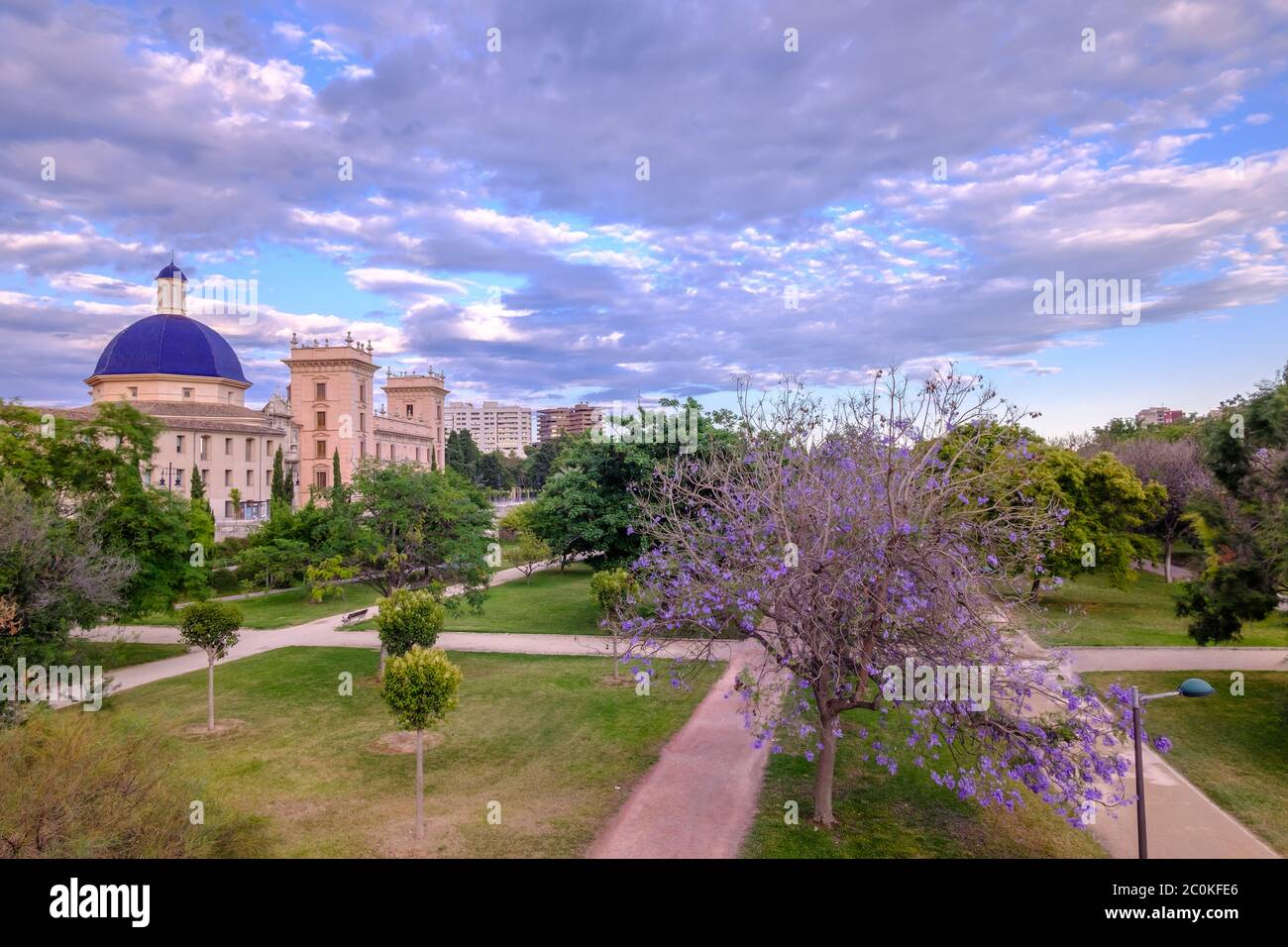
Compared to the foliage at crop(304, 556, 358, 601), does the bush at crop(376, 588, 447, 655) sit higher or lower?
lower

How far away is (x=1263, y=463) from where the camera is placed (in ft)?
50.6

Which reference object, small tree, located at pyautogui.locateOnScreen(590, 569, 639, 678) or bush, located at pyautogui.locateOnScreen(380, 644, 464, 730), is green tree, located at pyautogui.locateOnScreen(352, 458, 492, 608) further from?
bush, located at pyautogui.locateOnScreen(380, 644, 464, 730)

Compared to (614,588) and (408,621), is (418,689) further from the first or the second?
(614,588)

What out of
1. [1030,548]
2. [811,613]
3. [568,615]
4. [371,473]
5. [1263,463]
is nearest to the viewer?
[811,613]

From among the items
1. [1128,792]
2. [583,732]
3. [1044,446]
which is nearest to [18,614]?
[583,732]

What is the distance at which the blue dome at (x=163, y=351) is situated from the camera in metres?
53.3

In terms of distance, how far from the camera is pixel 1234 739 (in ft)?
46.1

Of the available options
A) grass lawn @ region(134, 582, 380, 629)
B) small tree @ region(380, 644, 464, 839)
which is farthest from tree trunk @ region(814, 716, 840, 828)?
grass lawn @ region(134, 582, 380, 629)

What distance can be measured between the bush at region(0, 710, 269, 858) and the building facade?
36.5m

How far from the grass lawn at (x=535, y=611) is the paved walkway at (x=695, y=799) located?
880 centimetres

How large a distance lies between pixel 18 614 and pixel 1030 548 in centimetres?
1754

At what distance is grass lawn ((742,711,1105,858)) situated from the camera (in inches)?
376

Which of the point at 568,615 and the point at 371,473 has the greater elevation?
the point at 371,473

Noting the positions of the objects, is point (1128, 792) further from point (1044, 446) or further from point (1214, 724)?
point (1044, 446)
